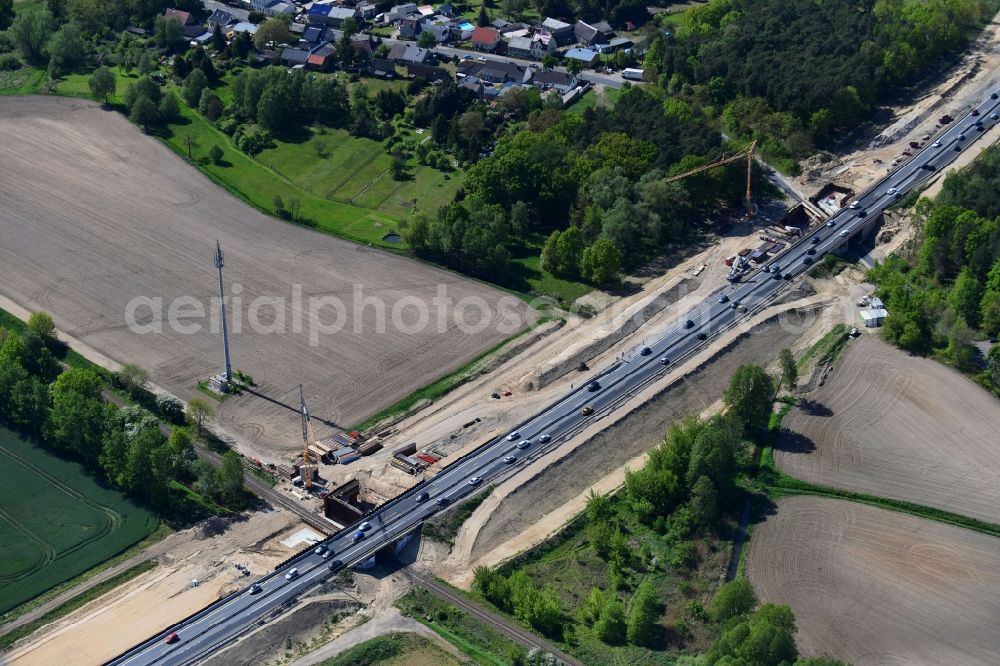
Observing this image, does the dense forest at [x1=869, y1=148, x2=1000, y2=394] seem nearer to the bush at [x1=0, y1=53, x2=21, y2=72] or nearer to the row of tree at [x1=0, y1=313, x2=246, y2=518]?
the row of tree at [x1=0, y1=313, x2=246, y2=518]

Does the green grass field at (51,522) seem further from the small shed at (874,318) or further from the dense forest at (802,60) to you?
the dense forest at (802,60)

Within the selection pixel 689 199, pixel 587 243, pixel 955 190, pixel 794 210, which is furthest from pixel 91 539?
pixel 955 190

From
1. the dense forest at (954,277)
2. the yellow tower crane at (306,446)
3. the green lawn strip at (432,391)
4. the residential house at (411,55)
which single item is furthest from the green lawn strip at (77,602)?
the residential house at (411,55)

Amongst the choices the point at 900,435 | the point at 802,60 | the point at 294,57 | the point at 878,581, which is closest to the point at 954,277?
the point at 900,435

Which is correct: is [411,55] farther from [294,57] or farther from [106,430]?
[106,430]

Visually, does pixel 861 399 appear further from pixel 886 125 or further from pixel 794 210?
pixel 886 125
